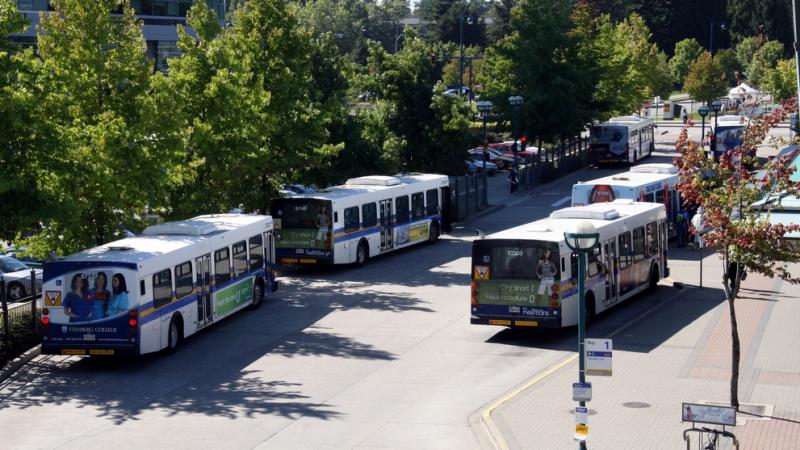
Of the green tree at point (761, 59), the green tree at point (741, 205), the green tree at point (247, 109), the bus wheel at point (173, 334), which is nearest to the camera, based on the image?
the green tree at point (741, 205)

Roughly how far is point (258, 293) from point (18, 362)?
8059mm

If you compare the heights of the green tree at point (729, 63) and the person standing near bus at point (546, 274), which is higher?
the green tree at point (729, 63)

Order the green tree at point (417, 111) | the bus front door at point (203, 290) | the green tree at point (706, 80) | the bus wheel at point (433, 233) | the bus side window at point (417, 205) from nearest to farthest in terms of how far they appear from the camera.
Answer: the bus front door at point (203, 290) → the bus side window at point (417, 205) → the bus wheel at point (433, 233) → the green tree at point (417, 111) → the green tree at point (706, 80)

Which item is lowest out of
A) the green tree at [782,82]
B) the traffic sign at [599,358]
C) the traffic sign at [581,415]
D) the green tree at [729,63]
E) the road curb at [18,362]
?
the road curb at [18,362]

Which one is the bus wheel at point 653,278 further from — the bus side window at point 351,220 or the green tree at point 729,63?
the green tree at point 729,63

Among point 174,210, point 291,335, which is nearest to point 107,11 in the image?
point 174,210

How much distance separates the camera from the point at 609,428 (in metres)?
20.9

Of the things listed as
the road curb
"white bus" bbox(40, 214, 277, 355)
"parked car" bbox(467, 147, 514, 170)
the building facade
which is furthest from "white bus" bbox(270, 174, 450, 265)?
the building facade

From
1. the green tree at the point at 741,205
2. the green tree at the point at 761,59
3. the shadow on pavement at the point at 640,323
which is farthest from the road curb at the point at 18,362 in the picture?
the green tree at the point at 761,59

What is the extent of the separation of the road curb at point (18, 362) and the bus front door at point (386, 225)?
1629 centimetres

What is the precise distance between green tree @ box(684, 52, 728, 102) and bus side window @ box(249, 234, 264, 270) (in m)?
83.7

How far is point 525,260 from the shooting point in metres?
→ 28.3

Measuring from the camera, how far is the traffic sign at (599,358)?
62.1ft

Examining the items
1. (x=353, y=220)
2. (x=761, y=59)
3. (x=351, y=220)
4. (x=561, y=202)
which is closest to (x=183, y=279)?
(x=351, y=220)
